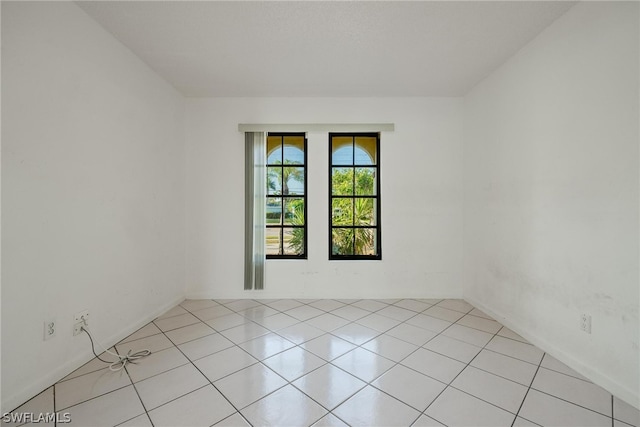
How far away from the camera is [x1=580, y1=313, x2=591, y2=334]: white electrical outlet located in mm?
1887

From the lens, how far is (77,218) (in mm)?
1962

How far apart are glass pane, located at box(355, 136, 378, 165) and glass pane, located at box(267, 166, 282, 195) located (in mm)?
1081

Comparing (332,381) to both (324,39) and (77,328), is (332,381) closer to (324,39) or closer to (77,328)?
(77,328)

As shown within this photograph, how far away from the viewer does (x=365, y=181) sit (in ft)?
12.0

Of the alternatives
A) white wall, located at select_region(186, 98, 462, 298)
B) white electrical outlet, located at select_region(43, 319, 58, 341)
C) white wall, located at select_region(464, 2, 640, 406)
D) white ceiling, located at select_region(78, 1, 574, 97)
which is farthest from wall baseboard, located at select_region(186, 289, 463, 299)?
white ceiling, located at select_region(78, 1, 574, 97)

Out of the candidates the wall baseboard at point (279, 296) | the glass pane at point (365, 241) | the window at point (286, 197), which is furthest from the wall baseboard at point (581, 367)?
the window at point (286, 197)

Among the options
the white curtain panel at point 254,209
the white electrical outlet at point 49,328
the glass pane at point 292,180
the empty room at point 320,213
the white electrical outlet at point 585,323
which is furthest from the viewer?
the glass pane at point 292,180

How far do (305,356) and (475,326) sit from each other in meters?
1.77

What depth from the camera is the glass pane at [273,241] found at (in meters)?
3.62

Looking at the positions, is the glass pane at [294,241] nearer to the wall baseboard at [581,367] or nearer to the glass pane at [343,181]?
the glass pane at [343,181]

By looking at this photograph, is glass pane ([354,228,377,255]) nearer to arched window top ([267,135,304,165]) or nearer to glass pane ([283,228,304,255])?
glass pane ([283,228,304,255])

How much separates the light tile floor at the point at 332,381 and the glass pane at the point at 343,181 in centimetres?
167

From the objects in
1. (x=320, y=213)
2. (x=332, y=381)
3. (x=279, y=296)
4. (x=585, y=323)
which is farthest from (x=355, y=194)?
(x=585, y=323)

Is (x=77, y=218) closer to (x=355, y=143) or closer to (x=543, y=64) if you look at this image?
(x=355, y=143)
